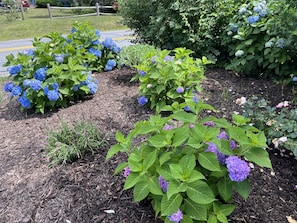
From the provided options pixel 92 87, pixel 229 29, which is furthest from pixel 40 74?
pixel 229 29

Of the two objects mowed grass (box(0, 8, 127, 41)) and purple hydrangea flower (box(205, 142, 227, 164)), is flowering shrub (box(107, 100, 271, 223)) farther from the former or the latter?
mowed grass (box(0, 8, 127, 41))

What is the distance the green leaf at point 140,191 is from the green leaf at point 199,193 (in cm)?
25

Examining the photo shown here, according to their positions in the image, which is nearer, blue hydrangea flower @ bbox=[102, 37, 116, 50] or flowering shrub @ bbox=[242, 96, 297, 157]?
flowering shrub @ bbox=[242, 96, 297, 157]

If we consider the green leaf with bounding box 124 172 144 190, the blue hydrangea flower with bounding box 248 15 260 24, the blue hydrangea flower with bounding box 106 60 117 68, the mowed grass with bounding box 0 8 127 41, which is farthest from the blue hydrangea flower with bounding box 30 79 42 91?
the mowed grass with bounding box 0 8 127 41

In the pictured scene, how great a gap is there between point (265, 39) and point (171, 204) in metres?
2.99

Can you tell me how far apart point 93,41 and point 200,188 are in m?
3.11

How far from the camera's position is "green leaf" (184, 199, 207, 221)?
135 centimetres

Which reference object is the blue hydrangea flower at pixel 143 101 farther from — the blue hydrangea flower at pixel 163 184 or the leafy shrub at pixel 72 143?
the blue hydrangea flower at pixel 163 184

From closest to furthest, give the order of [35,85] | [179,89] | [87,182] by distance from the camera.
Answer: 1. [87,182]
2. [179,89]
3. [35,85]

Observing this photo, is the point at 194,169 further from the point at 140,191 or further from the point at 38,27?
the point at 38,27

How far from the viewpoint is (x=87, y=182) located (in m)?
2.03

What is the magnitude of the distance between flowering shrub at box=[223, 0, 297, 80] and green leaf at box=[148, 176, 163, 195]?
103 inches

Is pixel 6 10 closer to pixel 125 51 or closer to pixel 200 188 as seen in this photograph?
pixel 125 51

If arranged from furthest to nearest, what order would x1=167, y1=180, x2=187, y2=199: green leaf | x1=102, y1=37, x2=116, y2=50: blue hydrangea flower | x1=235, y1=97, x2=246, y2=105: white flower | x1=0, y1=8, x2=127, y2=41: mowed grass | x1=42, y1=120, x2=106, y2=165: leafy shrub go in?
x1=0, y1=8, x2=127, y2=41: mowed grass → x1=102, y1=37, x2=116, y2=50: blue hydrangea flower → x1=235, y1=97, x2=246, y2=105: white flower → x1=42, y1=120, x2=106, y2=165: leafy shrub → x1=167, y1=180, x2=187, y2=199: green leaf
